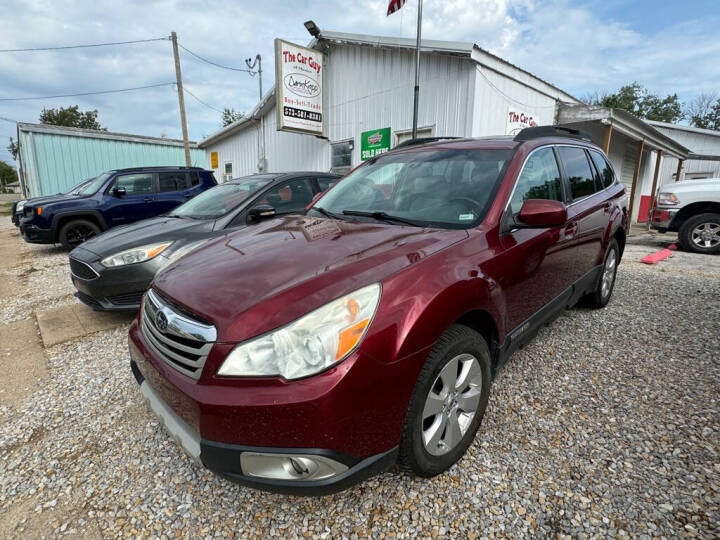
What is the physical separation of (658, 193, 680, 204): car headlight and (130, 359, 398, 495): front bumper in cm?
914

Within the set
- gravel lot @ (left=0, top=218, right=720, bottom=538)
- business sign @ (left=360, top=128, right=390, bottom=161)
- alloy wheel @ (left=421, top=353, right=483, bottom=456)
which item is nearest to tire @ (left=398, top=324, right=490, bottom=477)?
alloy wheel @ (left=421, top=353, right=483, bottom=456)

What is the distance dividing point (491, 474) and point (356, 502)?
2.18 feet

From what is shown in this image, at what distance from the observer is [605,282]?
3975mm

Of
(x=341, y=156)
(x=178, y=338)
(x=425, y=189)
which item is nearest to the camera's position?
(x=178, y=338)

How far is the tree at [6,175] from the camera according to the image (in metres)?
72.8

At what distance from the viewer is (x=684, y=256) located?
7195 mm

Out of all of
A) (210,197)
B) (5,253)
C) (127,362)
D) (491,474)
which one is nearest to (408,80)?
(210,197)

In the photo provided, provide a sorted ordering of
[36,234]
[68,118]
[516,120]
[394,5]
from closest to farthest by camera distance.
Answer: [36,234] < [394,5] < [516,120] < [68,118]

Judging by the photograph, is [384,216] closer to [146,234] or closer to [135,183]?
[146,234]

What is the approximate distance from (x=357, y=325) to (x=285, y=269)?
0.49 m

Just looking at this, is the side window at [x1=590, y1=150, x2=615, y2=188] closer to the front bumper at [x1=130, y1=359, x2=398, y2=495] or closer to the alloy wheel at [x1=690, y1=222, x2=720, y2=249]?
the front bumper at [x1=130, y1=359, x2=398, y2=495]

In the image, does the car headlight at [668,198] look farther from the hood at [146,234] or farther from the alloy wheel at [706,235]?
the hood at [146,234]

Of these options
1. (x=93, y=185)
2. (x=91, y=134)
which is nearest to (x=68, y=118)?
(x=91, y=134)

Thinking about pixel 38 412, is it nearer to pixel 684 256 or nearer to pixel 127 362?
pixel 127 362
